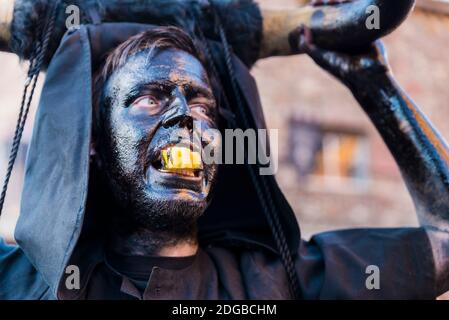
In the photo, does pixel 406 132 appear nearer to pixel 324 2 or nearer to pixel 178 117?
pixel 324 2

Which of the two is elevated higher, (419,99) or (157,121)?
(157,121)

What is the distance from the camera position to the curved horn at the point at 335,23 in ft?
6.67

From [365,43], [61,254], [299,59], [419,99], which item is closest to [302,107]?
[299,59]

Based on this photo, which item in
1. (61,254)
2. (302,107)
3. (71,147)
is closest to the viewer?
(61,254)

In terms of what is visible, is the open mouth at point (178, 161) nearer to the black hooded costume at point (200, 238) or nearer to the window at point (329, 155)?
the black hooded costume at point (200, 238)

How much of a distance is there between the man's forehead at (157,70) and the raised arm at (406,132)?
1.36 ft

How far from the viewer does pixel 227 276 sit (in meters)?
2.02

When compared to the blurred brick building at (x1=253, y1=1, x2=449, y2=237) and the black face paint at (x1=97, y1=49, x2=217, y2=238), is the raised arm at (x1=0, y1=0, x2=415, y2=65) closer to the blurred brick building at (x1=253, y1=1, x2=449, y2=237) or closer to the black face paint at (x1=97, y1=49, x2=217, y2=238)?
the black face paint at (x1=97, y1=49, x2=217, y2=238)

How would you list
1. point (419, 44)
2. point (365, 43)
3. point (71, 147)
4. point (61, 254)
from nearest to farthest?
1. point (61, 254)
2. point (71, 147)
3. point (365, 43)
4. point (419, 44)

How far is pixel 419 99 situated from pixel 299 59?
1.63m

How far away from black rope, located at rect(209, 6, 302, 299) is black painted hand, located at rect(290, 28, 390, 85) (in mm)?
234

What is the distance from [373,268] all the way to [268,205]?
1.15 ft

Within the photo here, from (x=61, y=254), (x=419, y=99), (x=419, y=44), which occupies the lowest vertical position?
(x=419, y=99)
